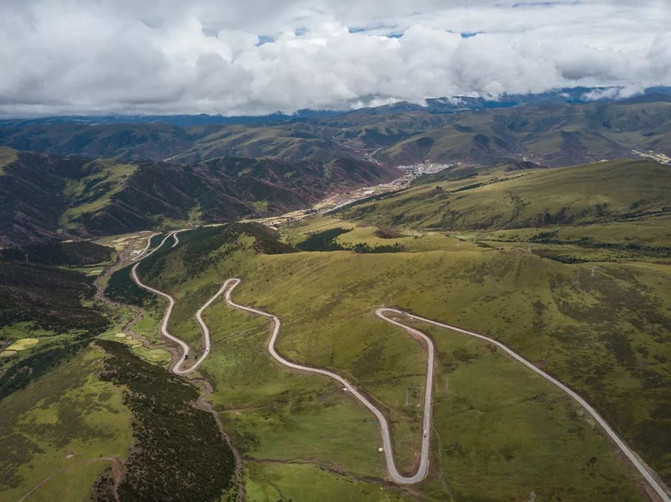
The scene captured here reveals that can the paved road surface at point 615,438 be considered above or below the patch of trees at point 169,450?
below

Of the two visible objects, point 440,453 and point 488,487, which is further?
point 440,453

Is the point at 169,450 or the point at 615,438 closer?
the point at 169,450

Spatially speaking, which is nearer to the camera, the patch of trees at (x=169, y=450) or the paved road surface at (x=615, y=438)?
the patch of trees at (x=169, y=450)

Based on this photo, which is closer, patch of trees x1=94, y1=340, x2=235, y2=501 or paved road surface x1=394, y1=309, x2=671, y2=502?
patch of trees x1=94, y1=340, x2=235, y2=501

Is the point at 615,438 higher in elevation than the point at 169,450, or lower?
lower

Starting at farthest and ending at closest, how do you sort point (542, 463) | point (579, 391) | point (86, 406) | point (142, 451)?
1. point (579, 391)
2. point (86, 406)
3. point (542, 463)
4. point (142, 451)

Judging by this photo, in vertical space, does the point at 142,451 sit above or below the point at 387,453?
above

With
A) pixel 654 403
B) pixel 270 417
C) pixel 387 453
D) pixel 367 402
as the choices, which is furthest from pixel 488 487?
pixel 270 417

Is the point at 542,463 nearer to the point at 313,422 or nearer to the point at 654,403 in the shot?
the point at 654,403

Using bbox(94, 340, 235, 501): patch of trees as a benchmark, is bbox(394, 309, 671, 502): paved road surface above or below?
below

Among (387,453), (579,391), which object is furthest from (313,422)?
(579,391)

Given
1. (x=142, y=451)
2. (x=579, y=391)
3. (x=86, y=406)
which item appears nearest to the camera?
(x=142, y=451)
